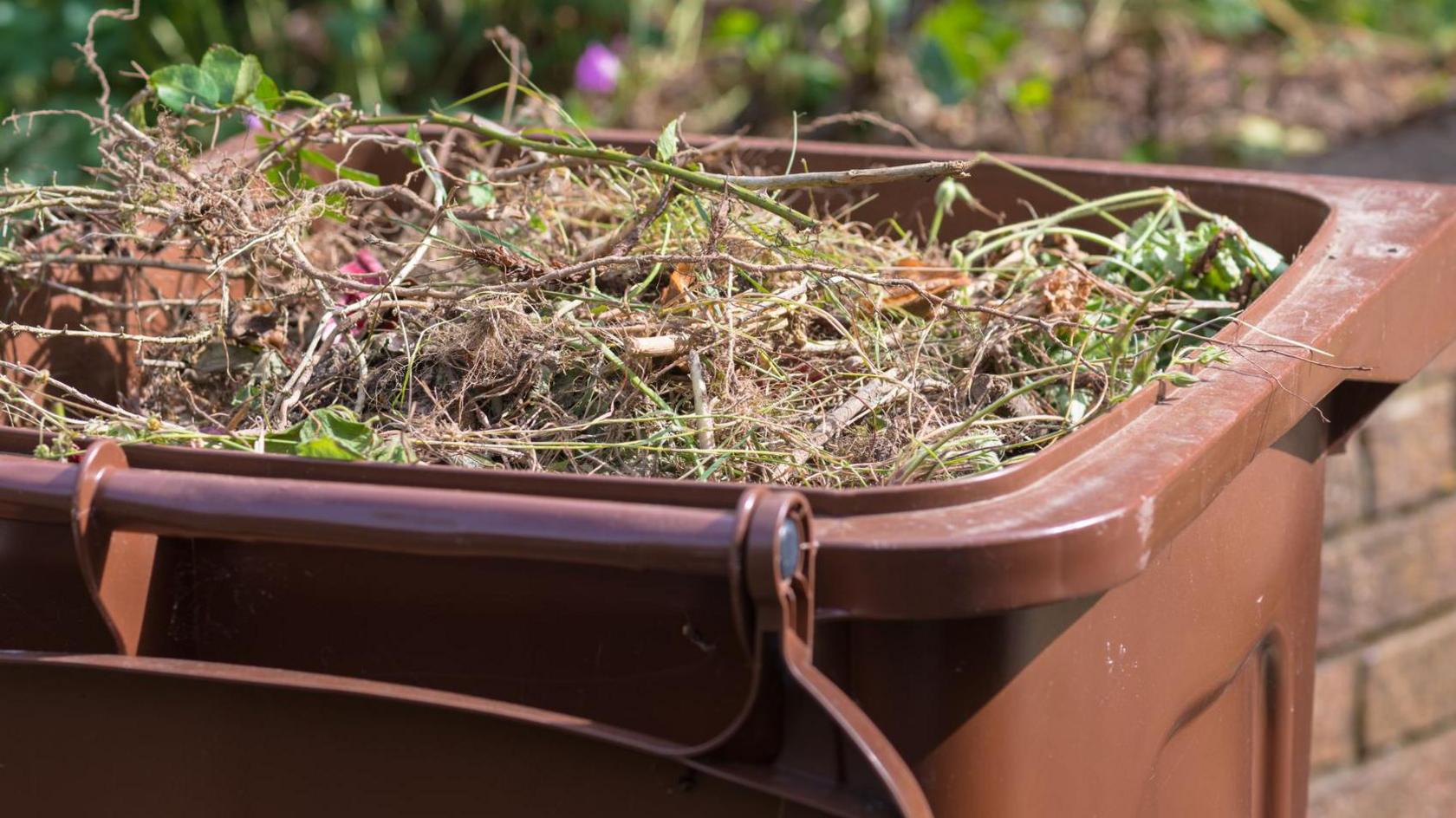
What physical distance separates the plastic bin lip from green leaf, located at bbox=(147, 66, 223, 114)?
0.52 meters

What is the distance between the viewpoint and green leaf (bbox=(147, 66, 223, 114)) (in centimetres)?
141

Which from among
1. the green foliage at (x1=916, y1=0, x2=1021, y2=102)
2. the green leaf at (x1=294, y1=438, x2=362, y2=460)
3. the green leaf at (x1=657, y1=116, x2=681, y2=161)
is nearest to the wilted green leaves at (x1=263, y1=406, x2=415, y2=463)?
the green leaf at (x1=294, y1=438, x2=362, y2=460)

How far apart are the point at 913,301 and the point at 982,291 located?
11cm

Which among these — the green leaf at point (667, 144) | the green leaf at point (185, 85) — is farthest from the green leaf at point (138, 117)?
the green leaf at point (667, 144)

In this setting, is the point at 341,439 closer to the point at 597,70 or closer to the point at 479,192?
the point at 479,192

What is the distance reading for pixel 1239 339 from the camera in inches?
44.6

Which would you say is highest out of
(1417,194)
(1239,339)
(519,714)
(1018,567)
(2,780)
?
(1417,194)

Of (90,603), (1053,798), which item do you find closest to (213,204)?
(90,603)

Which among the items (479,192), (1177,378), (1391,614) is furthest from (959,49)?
(1177,378)

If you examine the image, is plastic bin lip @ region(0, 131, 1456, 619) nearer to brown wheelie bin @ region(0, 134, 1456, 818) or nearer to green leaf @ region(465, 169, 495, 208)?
brown wheelie bin @ region(0, 134, 1456, 818)

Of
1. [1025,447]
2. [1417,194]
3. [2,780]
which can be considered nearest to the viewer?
[2,780]

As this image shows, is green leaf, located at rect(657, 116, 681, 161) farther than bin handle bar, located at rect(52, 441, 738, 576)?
Yes

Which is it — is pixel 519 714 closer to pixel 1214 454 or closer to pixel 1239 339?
pixel 1214 454

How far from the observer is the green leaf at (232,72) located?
1401mm
